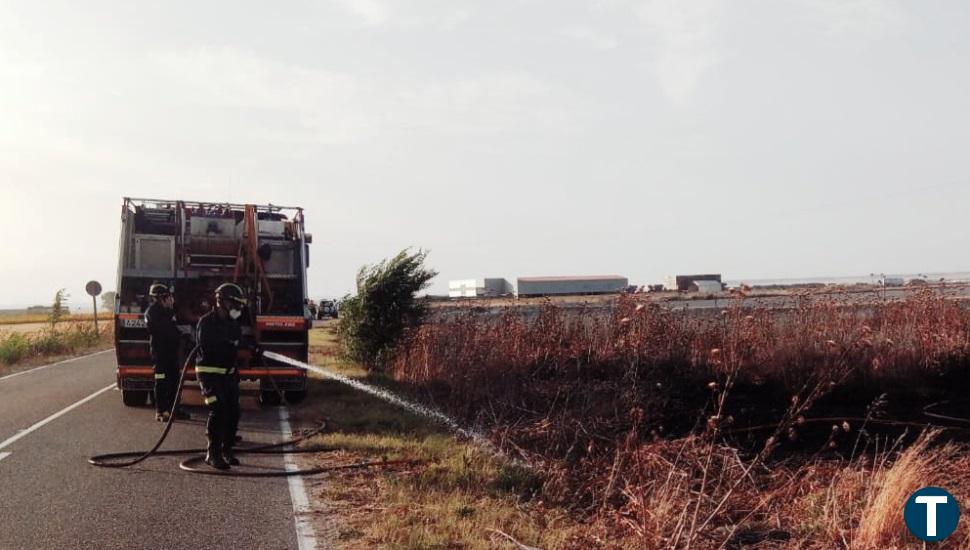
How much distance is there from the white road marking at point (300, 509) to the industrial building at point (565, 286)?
73079mm

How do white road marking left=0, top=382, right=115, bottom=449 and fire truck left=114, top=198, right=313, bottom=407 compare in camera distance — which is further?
fire truck left=114, top=198, right=313, bottom=407

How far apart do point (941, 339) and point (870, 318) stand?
1.39m

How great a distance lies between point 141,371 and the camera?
1247cm

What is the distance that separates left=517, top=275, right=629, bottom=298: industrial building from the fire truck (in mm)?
68211

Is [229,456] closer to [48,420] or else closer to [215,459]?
[215,459]

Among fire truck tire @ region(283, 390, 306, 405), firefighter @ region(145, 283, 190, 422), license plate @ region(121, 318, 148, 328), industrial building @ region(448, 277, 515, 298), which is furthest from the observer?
industrial building @ region(448, 277, 515, 298)

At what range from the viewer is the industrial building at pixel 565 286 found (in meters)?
83.6

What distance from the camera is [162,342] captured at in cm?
1150

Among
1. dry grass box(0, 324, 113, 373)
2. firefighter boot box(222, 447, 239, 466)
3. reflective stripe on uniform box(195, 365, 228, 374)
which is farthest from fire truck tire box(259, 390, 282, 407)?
dry grass box(0, 324, 113, 373)

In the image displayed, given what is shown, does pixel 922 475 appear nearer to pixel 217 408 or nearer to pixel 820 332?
pixel 217 408

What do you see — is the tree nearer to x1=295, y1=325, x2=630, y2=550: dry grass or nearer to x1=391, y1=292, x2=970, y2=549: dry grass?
x1=391, y1=292, x2=970, y2=549: dry grass
